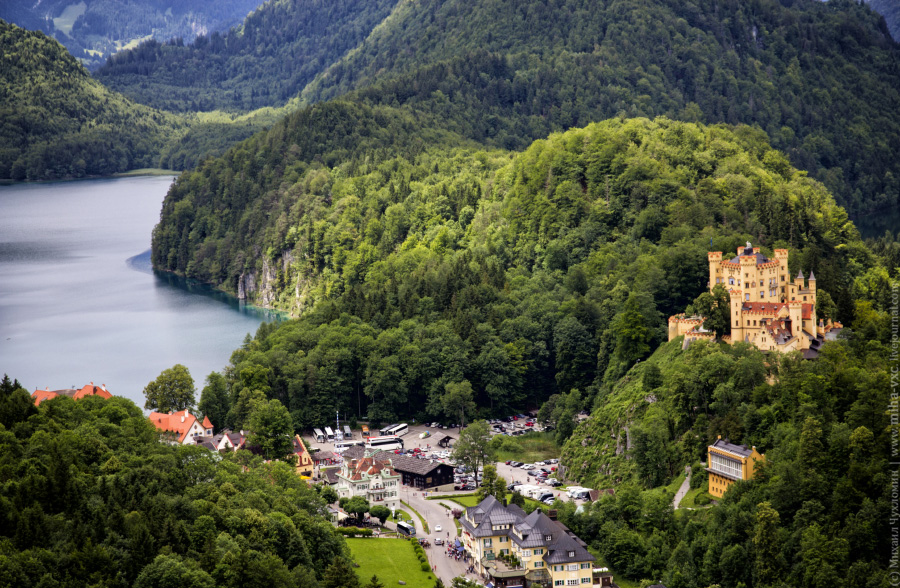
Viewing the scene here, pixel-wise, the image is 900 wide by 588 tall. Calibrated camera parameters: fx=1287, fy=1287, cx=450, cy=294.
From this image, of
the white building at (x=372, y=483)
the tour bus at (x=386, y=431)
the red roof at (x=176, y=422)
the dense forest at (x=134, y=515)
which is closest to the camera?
the dense forest at (x=134, y=515)

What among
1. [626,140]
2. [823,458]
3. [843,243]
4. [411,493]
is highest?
[626,140]

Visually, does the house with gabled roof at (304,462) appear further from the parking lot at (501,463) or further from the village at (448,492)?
the parking lot at (501,463)

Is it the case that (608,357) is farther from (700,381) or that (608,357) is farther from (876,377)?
(876,377)

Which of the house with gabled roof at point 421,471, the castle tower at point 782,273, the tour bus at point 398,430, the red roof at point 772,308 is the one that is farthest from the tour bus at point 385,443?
the castle tower at point 782,273

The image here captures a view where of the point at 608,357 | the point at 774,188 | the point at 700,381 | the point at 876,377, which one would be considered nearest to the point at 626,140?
the point at 774,188

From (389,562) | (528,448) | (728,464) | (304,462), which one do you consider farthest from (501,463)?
(389,562)
